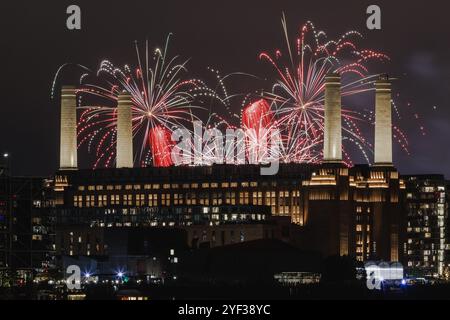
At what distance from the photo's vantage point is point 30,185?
191375 mm
